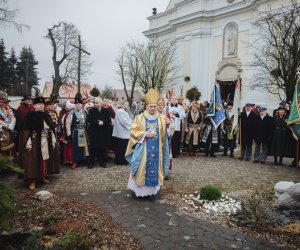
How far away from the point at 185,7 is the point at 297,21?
13992mm

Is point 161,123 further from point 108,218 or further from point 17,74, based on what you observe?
point 17,74

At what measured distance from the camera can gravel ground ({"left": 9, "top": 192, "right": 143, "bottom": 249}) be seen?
13.4 ft

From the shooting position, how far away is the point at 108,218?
15.7ft

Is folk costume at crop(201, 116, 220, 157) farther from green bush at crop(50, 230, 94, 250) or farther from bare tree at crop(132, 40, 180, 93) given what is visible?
bare tree at crop(132, 40, 180, 93)

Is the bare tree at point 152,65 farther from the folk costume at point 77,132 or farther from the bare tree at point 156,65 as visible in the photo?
the folk costume at point 77,132

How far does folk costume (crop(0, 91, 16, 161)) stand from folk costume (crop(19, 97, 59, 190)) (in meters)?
1.07

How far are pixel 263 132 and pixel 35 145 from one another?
272 inches

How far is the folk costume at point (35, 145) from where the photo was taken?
6.32 metres

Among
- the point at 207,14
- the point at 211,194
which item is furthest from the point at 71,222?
the point at 207,14

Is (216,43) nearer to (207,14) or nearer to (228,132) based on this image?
(207,14)

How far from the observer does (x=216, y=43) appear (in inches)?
968

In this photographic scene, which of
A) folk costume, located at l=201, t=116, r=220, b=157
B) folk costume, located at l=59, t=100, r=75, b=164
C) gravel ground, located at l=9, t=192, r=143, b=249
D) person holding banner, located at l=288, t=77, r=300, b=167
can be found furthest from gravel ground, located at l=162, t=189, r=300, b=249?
folk costume, located at l=201, t=116, r=220, b=157

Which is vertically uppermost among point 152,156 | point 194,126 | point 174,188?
point 194,126

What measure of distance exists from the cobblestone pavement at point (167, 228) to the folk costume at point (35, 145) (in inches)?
60.5
